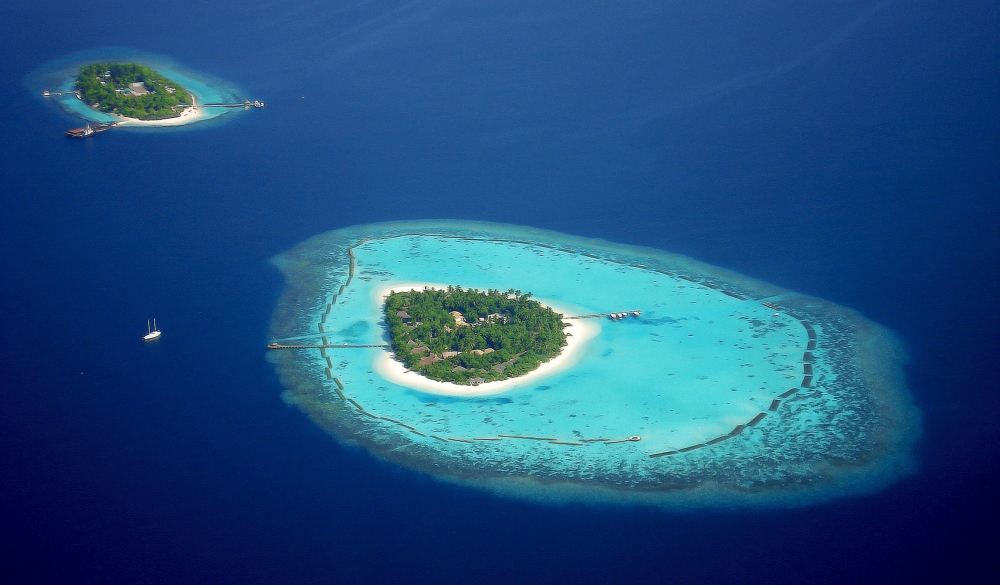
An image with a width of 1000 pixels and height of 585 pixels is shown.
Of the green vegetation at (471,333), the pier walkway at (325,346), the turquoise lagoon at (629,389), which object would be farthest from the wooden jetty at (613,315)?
the pier walkway at (325,346)

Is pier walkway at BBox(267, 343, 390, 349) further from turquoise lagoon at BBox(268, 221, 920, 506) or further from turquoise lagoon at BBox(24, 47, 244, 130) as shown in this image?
turquoise lagoon at BBox(24, 47, 244, 130)

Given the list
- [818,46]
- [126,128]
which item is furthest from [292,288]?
[818,46]

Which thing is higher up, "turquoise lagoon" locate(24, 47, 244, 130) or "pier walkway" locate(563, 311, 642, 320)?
"turquoise lagoon" locate(24, 47, 244, 130)

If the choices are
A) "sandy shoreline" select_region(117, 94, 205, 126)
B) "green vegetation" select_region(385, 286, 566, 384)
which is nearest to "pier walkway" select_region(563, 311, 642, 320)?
"green vegetation" select_region(385, 286, 566, 384)

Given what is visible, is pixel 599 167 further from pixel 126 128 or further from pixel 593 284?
pixel 126 128

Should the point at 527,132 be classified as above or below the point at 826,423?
above

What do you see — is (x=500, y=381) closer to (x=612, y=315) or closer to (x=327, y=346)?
(x=612, y=315)

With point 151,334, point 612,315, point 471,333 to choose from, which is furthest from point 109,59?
point 612,315
